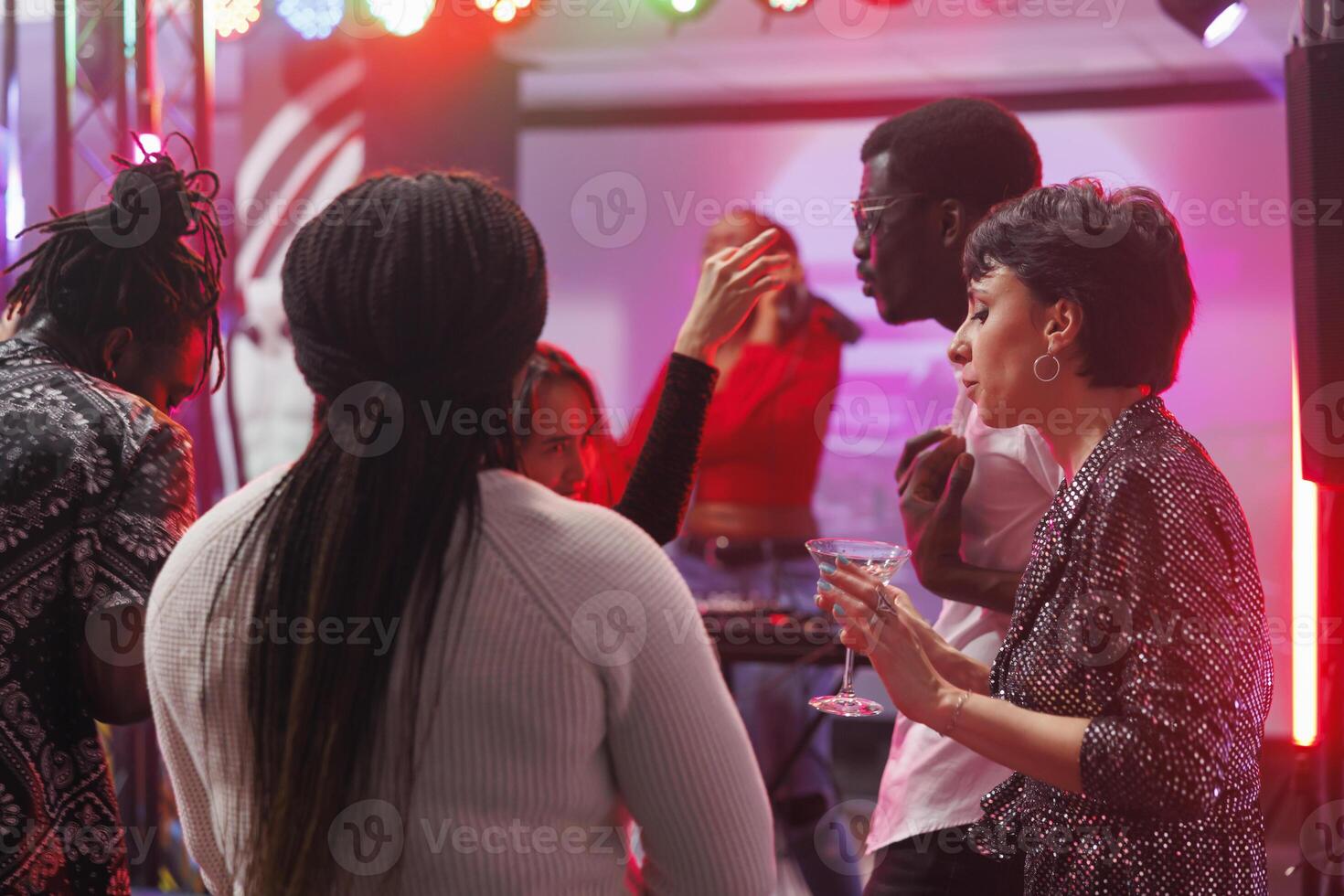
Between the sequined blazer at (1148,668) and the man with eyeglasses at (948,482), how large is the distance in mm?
319

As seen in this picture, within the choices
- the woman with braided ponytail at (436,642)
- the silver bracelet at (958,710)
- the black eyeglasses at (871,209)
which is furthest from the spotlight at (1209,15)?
the woman with braided ponytail at (436,642)

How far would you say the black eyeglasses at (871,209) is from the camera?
82.4 inches

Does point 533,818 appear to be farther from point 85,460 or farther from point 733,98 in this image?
point 733,98

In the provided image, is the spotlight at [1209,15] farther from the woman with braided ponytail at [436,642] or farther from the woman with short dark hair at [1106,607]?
the woman with braided ponytail at [436,642]

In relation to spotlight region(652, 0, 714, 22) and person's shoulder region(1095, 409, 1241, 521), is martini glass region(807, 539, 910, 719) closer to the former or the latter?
person's shoulder region(1095, 409, 1241, 521)

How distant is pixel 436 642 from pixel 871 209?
142 centimetres

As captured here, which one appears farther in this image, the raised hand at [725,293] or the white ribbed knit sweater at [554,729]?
the raised hand at [725,293]

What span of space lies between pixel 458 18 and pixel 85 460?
4155 mm

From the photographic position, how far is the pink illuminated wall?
5.08 m

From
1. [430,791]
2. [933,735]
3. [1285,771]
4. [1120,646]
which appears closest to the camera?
[430,791]

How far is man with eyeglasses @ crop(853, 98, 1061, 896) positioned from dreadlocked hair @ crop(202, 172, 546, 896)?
99cm

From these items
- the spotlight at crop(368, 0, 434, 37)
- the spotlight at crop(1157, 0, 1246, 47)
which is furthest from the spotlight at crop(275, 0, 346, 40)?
the spotlight at crop(1157, 0, 1246, 47)

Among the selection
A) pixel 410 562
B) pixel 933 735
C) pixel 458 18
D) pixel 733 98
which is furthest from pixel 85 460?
pixel 733 98

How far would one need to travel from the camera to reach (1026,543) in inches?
71.7
